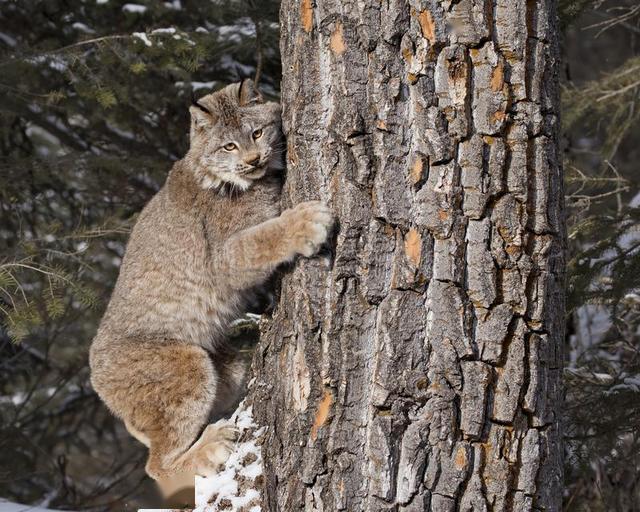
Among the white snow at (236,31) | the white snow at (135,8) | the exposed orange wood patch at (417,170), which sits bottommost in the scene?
the exposed orange wood patch at (417,170)

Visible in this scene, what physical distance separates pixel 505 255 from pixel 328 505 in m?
0.92

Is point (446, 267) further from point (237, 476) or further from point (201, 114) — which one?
point (201, 114)

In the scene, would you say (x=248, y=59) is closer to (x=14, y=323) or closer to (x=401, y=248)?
(x=14, y=323)

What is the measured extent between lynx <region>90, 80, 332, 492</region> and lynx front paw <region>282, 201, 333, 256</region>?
62cm

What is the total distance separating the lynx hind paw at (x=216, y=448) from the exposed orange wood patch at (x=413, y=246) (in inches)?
47.2

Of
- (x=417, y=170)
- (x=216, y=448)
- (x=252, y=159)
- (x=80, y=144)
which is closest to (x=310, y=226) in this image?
(x=417, y=170)

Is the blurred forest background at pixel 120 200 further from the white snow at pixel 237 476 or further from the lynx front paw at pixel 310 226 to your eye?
the lynx front paw at pixel 310 226

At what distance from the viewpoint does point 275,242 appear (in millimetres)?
3270

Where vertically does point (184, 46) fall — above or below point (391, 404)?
above

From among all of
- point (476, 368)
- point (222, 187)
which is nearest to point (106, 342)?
point (222, 187)

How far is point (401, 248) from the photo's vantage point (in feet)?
A: 8.26

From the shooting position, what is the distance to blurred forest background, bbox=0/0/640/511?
14.3 feet

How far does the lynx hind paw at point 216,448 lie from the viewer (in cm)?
330

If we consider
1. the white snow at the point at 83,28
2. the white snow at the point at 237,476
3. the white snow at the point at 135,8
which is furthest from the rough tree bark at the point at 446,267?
the white snow at the point at 83,28
